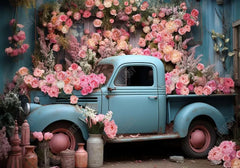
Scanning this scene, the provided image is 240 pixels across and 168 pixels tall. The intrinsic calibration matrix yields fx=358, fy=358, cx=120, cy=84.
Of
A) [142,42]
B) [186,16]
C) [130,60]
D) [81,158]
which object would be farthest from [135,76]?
[186,16]

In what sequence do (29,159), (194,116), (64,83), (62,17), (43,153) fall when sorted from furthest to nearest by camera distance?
1. (62,17)
2. (194,116)
3. (64,83)
4. (43,153)
5. (29,159)

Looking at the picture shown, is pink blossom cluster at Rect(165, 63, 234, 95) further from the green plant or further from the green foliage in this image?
the green foliage

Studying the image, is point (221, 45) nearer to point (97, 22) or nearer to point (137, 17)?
point (137, 17)

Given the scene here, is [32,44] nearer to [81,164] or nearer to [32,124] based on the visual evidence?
[32,124]

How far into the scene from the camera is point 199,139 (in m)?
6.32

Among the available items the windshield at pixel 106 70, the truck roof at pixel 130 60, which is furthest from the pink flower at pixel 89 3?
the truck roof at pixel 130 60

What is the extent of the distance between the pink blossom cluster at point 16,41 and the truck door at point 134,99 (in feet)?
8.28

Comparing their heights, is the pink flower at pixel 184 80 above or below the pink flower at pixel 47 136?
above

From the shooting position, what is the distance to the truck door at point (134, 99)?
5.86 meters

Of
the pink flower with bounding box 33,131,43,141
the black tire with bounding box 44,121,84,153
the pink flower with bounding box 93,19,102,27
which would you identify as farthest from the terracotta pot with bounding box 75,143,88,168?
the pink flower with bounding box 93,19,102,27

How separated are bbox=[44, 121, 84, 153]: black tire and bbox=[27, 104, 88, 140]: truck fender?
88mm

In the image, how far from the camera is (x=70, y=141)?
5.55 m

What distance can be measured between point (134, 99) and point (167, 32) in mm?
2954

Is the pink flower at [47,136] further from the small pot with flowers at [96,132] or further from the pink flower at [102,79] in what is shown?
the pink flower at [102,79]
